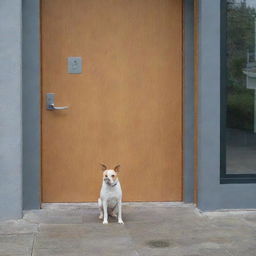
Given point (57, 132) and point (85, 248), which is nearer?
point (85, 248)

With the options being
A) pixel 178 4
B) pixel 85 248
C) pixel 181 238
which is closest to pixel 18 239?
pixel 85 248

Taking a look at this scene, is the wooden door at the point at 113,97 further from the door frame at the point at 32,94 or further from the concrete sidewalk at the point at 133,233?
the concrete sidewalk at the point at 133,233

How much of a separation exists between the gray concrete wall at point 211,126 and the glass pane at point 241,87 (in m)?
0.16

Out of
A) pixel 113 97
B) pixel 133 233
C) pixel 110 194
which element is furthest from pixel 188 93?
pixel 133 233

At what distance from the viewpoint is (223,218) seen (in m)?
6.57

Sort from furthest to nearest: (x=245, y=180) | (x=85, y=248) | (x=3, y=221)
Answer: (x=245, y=180) < (x=3, y=221) < (x=85, y=248)

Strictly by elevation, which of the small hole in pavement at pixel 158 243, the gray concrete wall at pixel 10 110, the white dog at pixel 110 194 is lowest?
the small hole in pavement at pixel 158 243

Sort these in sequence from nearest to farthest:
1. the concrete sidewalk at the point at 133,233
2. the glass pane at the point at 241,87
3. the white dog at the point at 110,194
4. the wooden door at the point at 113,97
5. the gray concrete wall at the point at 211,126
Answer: the concrete sidewalk at the point at 133,233 → the white dog at the point at 110,194 → the gray concrete wall at the point at 211,126 → the glass pane at the point at 241,87 → the wooden door at the point at 113,97

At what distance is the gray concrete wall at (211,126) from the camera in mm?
6711

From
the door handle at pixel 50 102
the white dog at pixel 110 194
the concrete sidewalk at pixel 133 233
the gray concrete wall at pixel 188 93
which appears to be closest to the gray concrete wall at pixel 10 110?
the concrete sidewalk at pixel 133 233

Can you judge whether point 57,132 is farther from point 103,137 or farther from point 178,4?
point 178,4

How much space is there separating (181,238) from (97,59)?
2.32 metres

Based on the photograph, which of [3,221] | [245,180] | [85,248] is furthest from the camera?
[245,180]

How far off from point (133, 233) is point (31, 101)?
→ 1886 millimetres
